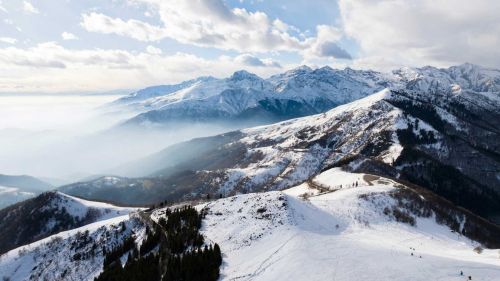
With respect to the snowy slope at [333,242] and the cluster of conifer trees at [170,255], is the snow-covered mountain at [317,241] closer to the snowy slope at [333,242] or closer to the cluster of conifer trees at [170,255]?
→ the snowy slope at [333,242]

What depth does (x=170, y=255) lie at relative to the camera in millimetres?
64125

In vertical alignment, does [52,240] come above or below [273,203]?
below

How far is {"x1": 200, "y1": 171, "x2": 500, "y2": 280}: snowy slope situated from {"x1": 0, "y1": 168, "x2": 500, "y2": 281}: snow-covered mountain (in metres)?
0.12

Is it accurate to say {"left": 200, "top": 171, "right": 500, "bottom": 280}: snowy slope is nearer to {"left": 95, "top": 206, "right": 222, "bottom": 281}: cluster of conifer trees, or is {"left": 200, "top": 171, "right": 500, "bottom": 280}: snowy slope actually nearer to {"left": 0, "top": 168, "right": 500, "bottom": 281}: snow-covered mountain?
{"left": 0, "top": 168, "right": 500, "bottom": 281}: snow-covered mountain

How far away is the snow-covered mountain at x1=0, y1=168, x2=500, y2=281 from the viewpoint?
1892 inches

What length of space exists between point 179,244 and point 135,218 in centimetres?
3576

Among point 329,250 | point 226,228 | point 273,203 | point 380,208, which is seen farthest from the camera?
point 380,208

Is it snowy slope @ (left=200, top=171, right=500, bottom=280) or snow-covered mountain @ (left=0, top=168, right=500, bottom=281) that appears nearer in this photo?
snowy slope @ (left=200, top=171, right=500, bottom=280)

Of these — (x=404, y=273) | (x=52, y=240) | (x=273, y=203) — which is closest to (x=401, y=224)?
(x=273, y=203)

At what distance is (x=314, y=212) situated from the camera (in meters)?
80.3

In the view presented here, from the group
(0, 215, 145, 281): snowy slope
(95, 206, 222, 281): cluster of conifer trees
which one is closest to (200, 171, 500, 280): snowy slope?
(95, 206, 222, 281): cluster of conifer trees

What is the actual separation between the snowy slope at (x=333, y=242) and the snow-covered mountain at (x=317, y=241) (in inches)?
4.9

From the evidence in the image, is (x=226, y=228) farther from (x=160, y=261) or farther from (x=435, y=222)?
(x=435, y=222)

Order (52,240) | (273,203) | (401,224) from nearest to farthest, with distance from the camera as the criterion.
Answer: (273,203) → (401,224) → (52,240)
